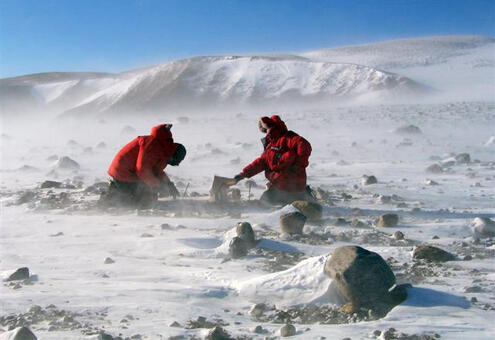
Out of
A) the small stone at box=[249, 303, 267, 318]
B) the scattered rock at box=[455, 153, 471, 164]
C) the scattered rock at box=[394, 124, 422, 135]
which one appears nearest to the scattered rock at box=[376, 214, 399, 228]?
the small stone at box=[249, 303, 267, 318]

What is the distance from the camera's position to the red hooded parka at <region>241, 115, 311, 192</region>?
674 centimetres

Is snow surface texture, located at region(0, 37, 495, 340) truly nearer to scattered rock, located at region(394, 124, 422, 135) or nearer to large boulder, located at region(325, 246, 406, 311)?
large boulder, located at region(325, 246, 406, 311)

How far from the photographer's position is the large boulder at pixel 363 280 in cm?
344

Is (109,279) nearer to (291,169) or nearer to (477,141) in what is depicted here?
(291,169)

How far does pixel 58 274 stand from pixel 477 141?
489 inches

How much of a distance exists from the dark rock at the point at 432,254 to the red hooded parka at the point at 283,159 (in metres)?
2.38

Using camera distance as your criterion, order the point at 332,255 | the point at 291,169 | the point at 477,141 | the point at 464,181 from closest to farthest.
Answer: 1. the point at 332,255
2. the point at 291,169
3. the point at 464,181
4. the point at 477,141

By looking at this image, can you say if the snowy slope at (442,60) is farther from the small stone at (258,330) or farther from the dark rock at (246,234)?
the small stone at (258,330)

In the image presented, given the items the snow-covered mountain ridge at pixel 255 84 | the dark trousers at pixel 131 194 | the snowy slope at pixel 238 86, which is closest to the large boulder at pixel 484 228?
the dark trousers at pixel 131 194

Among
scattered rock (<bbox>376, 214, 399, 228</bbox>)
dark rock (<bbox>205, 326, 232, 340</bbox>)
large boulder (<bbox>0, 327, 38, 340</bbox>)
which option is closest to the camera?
large boulder (<bbox>0, 327, 38, 340</bbox>)

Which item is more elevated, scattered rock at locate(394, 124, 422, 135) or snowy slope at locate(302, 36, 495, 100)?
snowy slope at locate(302, 36, 495, 100)

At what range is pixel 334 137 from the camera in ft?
53.2

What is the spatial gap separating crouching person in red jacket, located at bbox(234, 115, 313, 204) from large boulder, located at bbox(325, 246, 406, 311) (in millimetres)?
3175

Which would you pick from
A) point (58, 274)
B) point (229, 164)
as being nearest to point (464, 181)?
point (229, 164)
